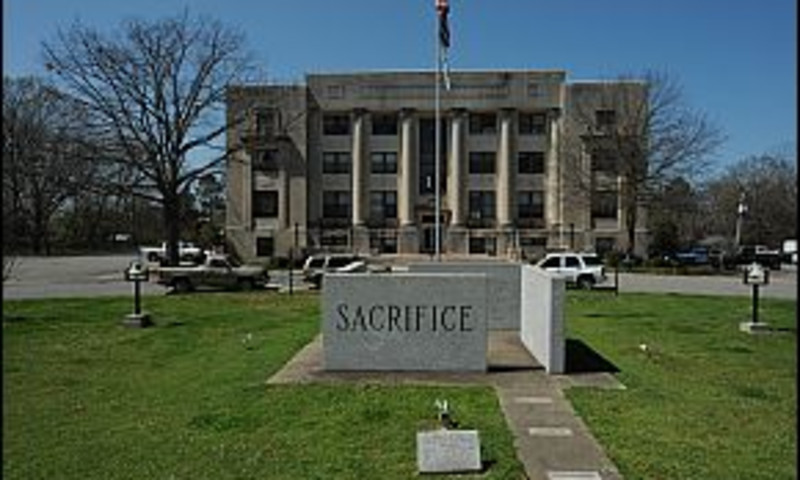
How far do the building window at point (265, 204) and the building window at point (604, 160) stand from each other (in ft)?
76.3

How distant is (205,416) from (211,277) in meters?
25.4

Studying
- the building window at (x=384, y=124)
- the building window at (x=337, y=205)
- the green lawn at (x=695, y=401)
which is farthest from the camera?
the building window at (x=384, y=124)

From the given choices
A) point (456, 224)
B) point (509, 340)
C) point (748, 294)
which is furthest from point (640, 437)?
point (456, 224)

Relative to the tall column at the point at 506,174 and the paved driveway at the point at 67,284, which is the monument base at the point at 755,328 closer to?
the paved driveway at the point at 67,284

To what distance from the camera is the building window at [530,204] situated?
211 feet

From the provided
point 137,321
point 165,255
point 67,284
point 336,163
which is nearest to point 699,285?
point 137,321

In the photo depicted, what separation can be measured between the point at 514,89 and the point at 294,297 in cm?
3786

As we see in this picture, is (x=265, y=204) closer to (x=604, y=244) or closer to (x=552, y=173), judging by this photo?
(x=552, y=173)

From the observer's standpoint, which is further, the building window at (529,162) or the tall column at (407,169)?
the building window at (529,162)

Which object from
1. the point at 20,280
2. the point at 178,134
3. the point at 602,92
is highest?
the point at 602,92

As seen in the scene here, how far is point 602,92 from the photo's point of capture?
202ft

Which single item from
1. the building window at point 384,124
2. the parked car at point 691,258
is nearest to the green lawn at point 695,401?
the parked car at point 691,258

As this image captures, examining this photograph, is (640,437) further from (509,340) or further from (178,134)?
(178,134)

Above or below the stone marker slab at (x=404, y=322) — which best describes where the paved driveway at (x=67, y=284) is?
below
